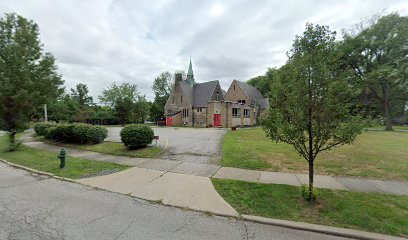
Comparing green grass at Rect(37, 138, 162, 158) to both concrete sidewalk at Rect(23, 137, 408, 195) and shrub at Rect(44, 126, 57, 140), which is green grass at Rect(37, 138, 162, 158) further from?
shrub at Rect(44, 126, 57, 140)

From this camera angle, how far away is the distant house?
3666cm

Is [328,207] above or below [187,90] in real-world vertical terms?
below

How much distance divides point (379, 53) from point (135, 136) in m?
39.5

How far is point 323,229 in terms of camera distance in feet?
12.1

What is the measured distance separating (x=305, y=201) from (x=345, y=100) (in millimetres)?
2585

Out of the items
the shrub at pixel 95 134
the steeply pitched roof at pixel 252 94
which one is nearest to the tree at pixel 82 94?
the steeply pitched roof at pixel 252 94

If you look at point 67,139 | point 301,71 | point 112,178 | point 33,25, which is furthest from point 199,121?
point 301,71

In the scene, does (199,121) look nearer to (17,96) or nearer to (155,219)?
(17,96)

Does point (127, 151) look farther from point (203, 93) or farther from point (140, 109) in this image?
point (140, 109)

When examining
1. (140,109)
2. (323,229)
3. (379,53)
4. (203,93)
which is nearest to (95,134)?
(323,229)

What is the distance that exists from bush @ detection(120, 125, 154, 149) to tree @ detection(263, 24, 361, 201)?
A: 327 inches

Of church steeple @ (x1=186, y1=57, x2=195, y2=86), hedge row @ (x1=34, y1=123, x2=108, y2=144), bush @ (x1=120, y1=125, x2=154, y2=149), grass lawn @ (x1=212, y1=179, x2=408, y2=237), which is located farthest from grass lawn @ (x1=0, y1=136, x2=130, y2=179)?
church steeple @ (x1=186, y1=57, x2=195, y2=86)

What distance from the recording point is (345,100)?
14.6 feet

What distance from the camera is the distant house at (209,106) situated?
1443 inches
